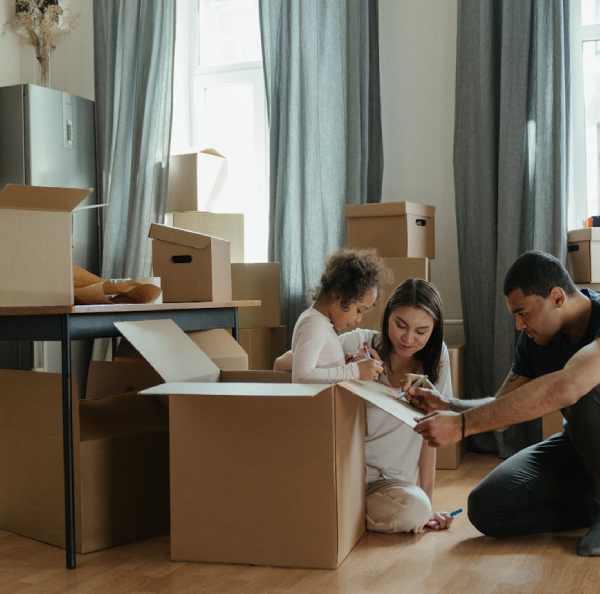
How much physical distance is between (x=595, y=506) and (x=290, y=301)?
202 cm

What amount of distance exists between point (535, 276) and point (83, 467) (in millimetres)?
1282

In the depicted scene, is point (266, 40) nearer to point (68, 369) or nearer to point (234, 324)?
point (234, 324)

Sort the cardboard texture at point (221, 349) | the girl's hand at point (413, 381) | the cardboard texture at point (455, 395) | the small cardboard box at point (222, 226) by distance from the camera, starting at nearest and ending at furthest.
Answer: the girl's hand at point (413, 381), the cardboard texture at point (221, 349), the cardboard texture at point (455, 395), the small cardboard box at point (222, 226)

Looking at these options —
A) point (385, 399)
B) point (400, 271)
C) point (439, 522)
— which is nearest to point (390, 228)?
point (400, 271)

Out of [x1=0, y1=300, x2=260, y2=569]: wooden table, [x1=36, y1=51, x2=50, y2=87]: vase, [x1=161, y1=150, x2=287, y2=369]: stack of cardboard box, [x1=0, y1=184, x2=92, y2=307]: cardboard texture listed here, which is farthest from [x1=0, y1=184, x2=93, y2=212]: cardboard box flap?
[x1=36, y1=51, x2=50, y2=87]: vase

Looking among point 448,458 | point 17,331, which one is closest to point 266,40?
point 448,458

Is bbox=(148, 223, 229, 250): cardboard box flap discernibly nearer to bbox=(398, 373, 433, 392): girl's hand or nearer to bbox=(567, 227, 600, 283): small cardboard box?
bbox=(398, 373, 433, 392): girl's hand

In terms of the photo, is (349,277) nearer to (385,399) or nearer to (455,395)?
(385,399)

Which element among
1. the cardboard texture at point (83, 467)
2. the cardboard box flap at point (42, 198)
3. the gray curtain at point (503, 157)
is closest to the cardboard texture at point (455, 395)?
the gray curtain at point (503, 157)

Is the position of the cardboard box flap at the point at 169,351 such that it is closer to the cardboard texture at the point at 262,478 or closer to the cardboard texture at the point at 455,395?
the cardboard texture at the point at 262,478

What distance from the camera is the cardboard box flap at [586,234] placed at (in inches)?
139

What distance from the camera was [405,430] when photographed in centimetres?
262

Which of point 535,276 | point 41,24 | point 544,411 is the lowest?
point 544,411

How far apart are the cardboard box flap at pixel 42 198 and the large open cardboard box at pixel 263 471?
1.81 ft
